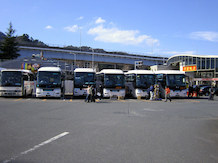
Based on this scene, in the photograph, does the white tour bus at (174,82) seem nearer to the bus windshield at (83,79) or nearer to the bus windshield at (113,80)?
the bus windshield at (113,80)

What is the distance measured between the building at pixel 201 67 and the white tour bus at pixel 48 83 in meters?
39.5

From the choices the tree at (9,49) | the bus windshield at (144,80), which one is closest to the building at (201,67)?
the bus windshield at (144,80)

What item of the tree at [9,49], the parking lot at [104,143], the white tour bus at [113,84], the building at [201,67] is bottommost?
the parking lot at [104,143]

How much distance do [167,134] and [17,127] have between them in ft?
18.0

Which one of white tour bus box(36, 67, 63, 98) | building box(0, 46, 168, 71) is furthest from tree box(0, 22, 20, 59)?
white tour bus box(36, 67, 63, 98)

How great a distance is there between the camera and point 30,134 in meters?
7.63

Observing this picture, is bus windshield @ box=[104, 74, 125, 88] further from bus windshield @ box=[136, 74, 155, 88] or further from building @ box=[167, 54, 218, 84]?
building @ box=[167, 54, 218, 84]

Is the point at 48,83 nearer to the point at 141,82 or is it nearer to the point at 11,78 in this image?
the point at 11,78

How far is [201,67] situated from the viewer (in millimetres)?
61062

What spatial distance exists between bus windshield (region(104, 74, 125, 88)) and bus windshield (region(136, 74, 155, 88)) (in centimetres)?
189

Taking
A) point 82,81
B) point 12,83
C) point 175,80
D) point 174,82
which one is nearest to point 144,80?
point 174,82

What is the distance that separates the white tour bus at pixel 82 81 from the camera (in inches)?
977

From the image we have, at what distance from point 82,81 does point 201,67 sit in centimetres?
4517

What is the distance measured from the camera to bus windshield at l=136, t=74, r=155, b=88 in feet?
85.8
